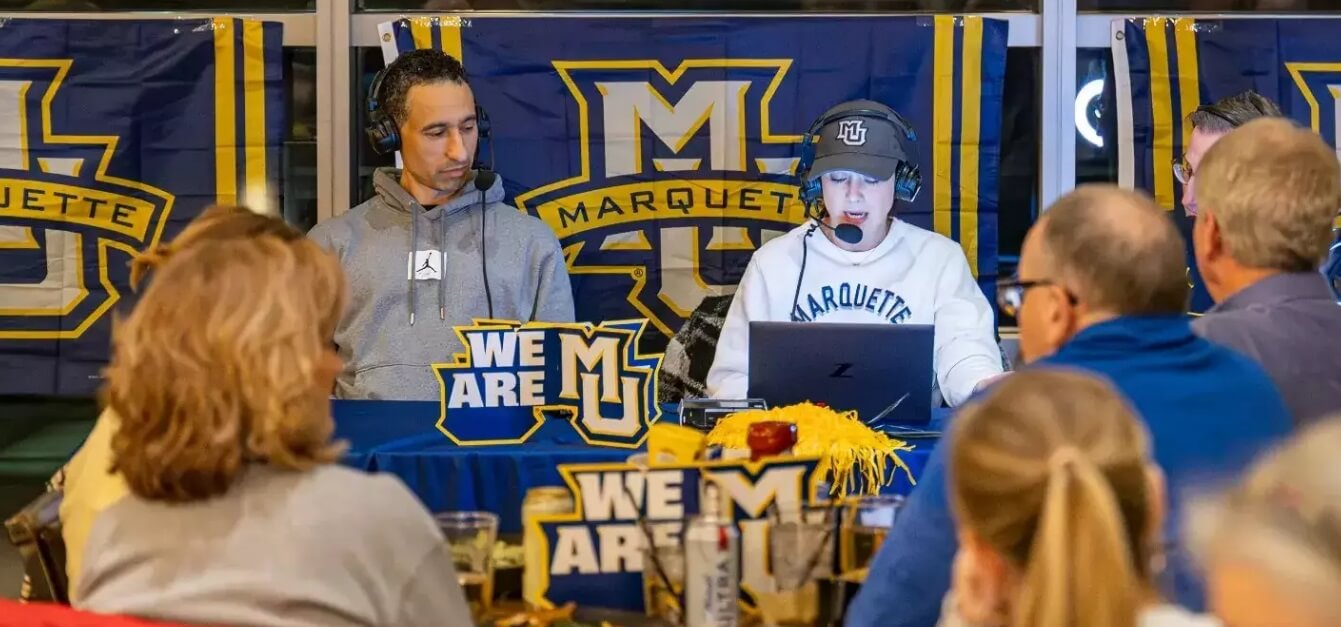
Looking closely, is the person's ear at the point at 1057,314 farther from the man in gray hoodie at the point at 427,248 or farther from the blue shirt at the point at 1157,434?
the man in gray hoodie at the point at 427,248

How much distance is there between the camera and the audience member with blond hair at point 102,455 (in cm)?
189

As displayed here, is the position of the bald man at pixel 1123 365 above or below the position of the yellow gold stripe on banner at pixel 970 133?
below

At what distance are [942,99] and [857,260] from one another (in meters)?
0.89

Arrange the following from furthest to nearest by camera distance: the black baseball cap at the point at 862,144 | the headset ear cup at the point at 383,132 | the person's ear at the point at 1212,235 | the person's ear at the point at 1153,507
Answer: the headset ear cup at the point at 383,132 → the black baseball cap at the point at 862,144 → the person's ear at the point at 1212,235 → the person's ear at the point at 1153,507

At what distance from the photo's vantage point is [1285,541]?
3.53 feet

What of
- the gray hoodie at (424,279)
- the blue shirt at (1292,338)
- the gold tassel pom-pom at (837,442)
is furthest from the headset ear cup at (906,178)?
the blue shirt at (1292,338)

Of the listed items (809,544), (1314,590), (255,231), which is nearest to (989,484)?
(1314,590)

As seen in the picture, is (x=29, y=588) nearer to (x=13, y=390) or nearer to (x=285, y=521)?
(x=285, y=521)

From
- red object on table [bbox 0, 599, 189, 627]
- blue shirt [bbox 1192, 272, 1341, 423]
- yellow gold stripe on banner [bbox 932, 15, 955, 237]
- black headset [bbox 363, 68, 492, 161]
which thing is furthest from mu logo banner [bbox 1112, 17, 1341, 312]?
red object on table [bbox 0, 599, 189, 627]

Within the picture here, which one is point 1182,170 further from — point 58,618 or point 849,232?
point 58,618

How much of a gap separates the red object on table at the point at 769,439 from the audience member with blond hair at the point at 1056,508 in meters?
0.80

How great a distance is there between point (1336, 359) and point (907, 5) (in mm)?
2865

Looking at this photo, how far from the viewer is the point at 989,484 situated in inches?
52.9

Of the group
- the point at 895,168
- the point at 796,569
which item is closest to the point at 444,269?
the point at 895,168
